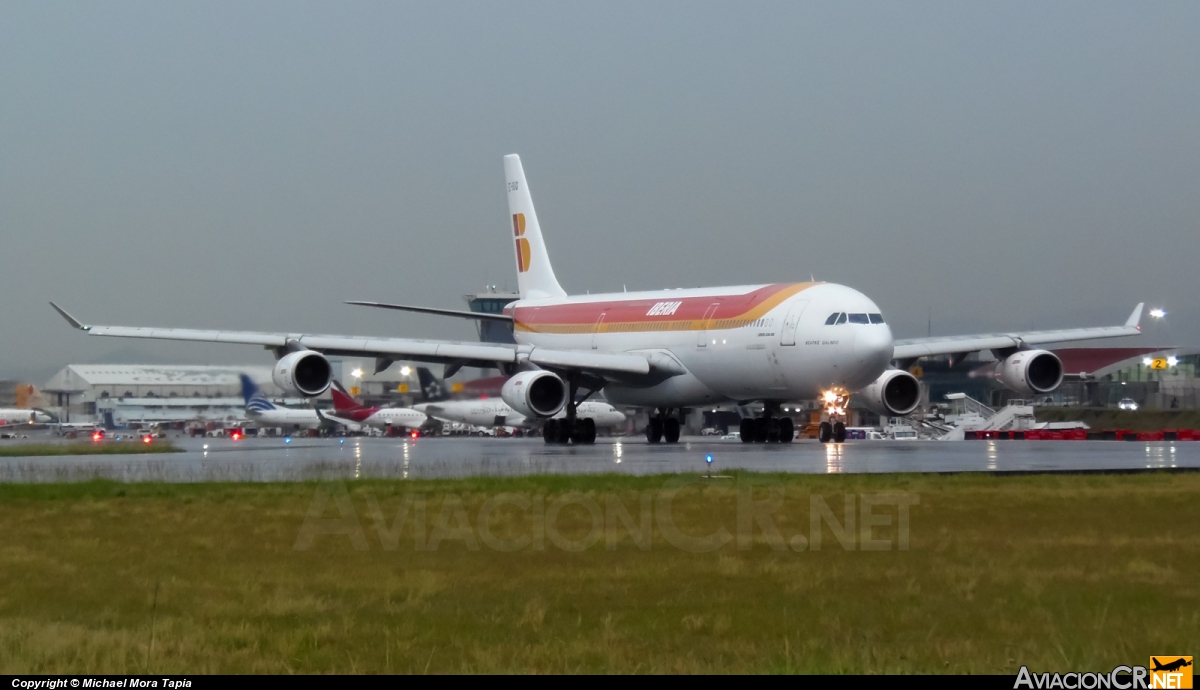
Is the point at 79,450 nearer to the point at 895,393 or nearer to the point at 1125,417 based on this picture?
the point at 895,393

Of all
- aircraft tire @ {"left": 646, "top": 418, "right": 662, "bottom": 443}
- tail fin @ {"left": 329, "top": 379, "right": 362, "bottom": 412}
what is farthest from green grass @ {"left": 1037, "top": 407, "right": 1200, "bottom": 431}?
tail fin @ {"left": 329, "top": 379, "right": 362, "bottom": 412}

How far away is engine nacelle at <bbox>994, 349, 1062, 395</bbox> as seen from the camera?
37.2 m

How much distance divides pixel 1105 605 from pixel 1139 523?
5606 mm

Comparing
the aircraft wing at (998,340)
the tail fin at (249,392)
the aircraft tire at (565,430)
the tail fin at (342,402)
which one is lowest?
the aircraft tire at (565,430)

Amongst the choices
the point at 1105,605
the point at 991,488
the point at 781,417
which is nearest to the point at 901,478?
the point at 991,488

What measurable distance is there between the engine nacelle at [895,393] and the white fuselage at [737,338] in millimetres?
2390

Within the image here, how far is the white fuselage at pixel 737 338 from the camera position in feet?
112

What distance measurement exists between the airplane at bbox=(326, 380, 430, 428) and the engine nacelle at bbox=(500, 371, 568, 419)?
33.1 m

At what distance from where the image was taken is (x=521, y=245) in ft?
166

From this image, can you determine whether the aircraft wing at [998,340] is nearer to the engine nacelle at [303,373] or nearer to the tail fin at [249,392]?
the engine nacelle at [303,373]

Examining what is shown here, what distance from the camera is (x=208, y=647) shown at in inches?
322

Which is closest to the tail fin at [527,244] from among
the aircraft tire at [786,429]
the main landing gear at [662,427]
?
the main landing gear at [662,427]

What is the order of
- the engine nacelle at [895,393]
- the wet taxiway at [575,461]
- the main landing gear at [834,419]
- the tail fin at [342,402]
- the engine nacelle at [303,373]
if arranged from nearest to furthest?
the wet taxiway at [575,461]
the main landing gear at [834,419]
the engine nacelle at [303,373]
the engine nacelle at [895,393]
the tail fin at [342,402]

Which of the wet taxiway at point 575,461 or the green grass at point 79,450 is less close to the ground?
the wet taxiway at point 575,461
